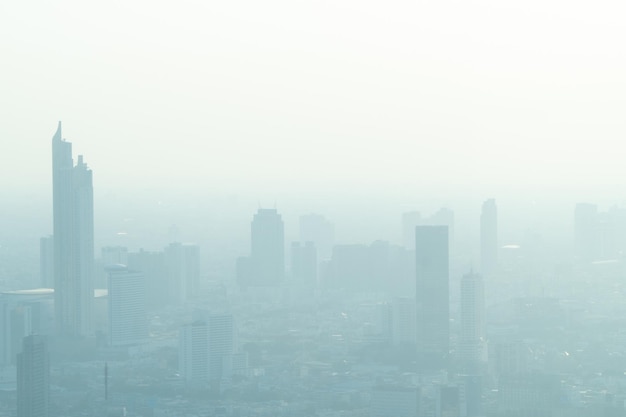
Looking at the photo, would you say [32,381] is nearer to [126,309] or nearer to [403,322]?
[126,309]

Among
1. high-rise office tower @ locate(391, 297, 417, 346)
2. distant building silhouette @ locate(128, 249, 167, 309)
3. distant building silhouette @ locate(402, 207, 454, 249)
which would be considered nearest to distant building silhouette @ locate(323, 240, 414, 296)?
distant building silhouette @ locate(402, 207, 454, 249)

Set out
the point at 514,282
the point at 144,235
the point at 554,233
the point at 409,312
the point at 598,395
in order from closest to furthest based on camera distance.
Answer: the point at 598,395
the point at 409,312
the point at 514,282
the point at 144,235
the point at 554,233

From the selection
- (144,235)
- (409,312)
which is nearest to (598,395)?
(409,312)

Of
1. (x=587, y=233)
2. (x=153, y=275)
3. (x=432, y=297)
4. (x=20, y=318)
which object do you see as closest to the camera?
(x=20, y=318)

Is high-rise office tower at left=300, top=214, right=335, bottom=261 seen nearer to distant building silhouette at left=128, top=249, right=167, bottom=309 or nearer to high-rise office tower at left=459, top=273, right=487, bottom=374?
distant building silhouette at left=128, top=249, right=167, bottom=309

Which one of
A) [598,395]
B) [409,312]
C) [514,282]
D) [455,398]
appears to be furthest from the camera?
[514,282]

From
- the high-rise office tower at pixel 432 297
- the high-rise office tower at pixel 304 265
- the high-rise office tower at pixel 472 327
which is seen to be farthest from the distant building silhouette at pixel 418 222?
the high-rise office tower at pixel 472 327

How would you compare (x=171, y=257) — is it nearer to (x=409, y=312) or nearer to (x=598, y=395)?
(x=409, y=312)

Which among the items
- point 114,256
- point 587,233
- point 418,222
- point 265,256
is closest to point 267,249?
point 265,256
